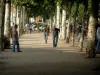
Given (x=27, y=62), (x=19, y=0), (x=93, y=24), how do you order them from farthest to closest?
1. (x=19, y=0)
2. (x=93, y=24)
3. (x=27, y=62)

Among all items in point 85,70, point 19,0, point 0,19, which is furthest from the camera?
point 19,0

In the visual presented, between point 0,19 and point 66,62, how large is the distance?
7.80m

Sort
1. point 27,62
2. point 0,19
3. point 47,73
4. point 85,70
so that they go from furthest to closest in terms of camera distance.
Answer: point 0,19, point 27,62, point 85,70, point 47,73

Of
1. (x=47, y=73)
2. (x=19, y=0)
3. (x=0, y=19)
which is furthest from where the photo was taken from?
(x=19, y=0)

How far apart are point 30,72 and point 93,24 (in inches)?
280

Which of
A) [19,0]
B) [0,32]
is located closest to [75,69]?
[0,32]

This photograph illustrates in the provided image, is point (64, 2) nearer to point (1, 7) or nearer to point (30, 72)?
point (1, 7)

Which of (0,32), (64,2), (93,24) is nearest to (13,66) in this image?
(93,24)

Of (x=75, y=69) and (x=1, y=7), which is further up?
(x=1, y=7)

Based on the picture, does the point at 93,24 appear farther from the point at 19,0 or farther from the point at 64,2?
the point at 19,0

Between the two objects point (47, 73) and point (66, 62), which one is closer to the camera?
point (47, 73)

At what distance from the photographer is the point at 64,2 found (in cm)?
4141

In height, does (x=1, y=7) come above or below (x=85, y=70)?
above

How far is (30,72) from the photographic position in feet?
52.7
